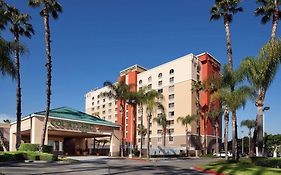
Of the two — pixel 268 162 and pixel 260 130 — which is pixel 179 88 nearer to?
pixel 260 130

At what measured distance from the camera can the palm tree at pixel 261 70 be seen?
2703cm

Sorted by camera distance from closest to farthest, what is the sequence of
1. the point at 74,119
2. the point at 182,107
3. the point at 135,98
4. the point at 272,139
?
the point at 74,119
the point at 135,98
the point at 182,107
the point at 272,139

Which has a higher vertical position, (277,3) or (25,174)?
(277,3)

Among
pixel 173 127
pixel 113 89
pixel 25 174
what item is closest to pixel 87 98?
pixel 173 127

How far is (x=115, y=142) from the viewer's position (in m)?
54.7

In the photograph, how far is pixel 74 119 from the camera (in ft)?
158

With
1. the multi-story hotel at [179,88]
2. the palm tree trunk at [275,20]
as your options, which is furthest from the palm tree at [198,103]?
the palm tree trunk at [275,20]

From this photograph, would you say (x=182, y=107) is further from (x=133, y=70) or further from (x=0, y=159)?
(x=0, y=159)

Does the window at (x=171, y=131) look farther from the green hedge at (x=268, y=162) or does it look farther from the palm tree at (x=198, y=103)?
the green hedge at (x=268, y=162)

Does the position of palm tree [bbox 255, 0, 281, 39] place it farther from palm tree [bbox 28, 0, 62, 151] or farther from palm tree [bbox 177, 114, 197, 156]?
palm tree [bbox 177, 114, 197, 156]

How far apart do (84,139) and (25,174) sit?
51988mm

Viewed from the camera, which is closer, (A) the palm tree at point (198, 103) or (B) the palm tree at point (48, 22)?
(B) the palm tree at point (48, 22)

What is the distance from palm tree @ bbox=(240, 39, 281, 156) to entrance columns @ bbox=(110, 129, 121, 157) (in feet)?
93.2

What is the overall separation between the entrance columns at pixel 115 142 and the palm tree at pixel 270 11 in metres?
28.8
